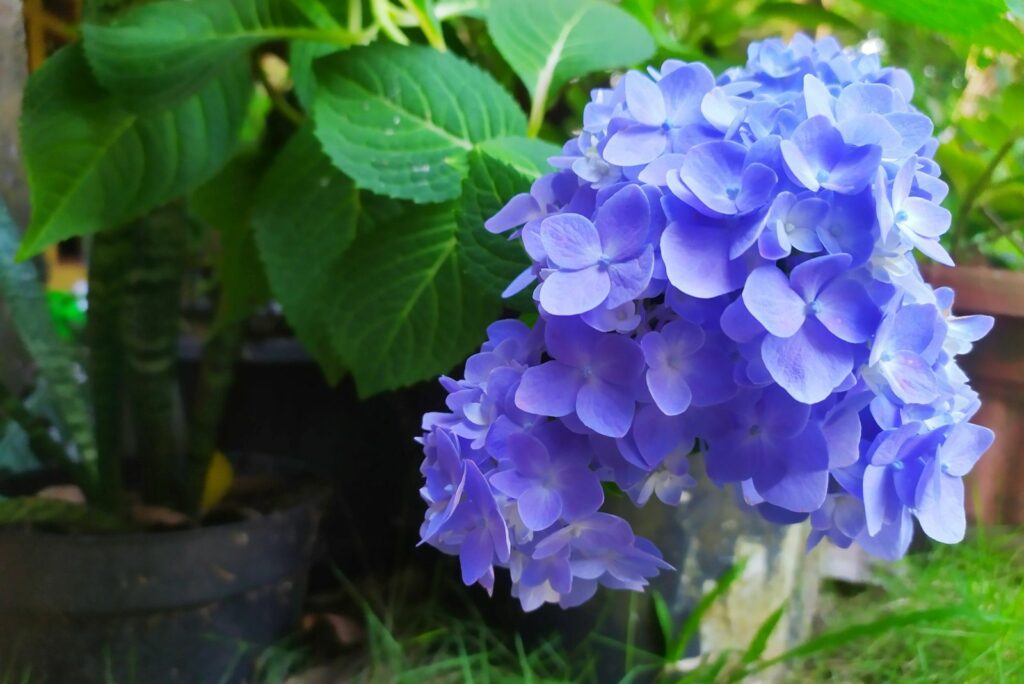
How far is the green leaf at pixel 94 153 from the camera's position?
0.48 metres

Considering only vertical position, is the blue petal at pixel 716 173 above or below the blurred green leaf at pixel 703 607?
above

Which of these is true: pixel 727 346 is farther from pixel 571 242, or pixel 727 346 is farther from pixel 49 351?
pixel 49 351

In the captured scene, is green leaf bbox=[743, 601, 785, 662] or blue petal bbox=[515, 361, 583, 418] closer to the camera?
blue petal bbox=[515, 361, 583, 418]

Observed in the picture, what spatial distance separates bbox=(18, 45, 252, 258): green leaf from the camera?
476mm

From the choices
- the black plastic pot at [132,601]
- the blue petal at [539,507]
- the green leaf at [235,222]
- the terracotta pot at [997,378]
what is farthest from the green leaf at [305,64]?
the terracotta pot at [997,378]

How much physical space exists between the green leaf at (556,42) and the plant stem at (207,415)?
0.32 meters

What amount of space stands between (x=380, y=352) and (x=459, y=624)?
0.82ft

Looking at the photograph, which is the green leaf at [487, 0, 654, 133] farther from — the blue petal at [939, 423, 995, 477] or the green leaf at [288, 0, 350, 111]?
the blue petal at [939, 423, 995, 477]

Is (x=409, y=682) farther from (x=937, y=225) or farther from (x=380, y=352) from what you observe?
(x=937, y=225)

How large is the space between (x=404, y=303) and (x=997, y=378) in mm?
563

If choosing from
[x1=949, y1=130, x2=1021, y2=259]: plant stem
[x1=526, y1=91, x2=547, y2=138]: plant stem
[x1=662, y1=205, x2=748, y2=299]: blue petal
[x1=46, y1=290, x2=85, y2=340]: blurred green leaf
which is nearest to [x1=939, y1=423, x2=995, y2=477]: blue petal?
[x1=662, y1=205, x2=748, y2=299]: blue petal

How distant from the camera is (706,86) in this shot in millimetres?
323

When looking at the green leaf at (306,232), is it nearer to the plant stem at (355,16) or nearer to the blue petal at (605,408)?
the plant stem at (355,16)

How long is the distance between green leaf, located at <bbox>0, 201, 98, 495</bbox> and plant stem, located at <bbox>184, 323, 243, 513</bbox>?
0.08 meters
